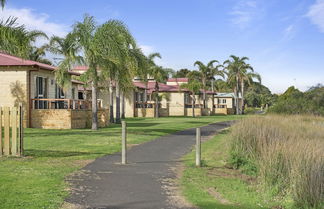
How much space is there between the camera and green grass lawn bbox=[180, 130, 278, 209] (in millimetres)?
6848

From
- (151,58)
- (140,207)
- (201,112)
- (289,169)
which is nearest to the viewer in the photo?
(140,207)

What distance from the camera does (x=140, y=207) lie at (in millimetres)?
6246

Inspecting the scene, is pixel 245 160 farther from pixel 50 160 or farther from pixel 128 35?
pixel 128 35

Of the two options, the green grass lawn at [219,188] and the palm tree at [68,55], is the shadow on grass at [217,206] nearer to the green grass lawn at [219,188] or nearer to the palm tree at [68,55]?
the green grass lawn at [219,188]

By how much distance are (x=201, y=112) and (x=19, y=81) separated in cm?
3435

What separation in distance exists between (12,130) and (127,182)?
15.9ft

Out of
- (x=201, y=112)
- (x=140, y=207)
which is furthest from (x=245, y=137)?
(x=201, y=112)

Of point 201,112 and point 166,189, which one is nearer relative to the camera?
point 166,189

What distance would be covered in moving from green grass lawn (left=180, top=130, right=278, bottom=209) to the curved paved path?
46 cm

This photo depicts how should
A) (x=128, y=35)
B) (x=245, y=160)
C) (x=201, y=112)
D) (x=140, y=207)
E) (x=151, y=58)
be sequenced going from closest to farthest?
(x=140, y=207) → (x=245, y=160) → (x=128, y=35) → (x=151, y=58) → (x=201, y=112)

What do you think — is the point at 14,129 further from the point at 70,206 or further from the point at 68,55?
the point at 68,55

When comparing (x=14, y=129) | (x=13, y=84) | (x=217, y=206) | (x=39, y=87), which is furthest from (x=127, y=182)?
(x=39, y=87)

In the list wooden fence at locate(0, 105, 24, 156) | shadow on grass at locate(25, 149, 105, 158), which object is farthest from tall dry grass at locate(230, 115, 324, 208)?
wooden fence at locate(0, 105, 24, 156)

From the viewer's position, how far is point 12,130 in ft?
36.9
